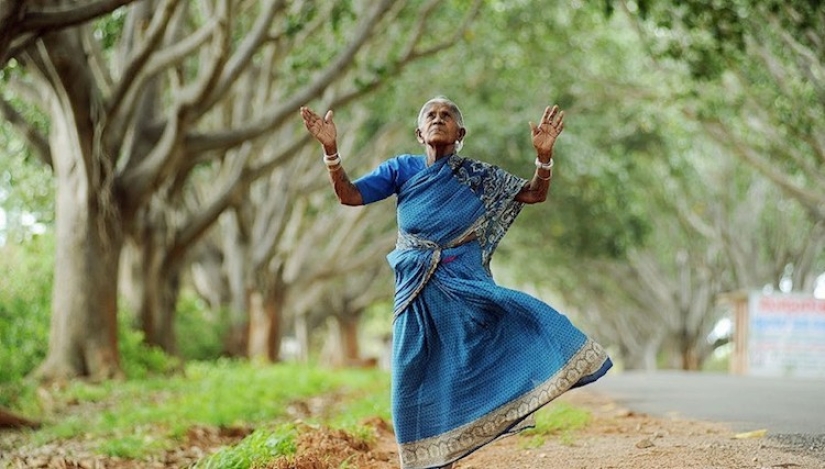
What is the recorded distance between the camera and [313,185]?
858 inches

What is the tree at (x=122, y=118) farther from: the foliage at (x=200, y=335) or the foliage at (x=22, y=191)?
the foliage at (x=200, y=335)

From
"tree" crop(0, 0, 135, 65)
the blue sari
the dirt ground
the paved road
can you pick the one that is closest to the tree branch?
"tree" crop(0, 0, 135, 65)

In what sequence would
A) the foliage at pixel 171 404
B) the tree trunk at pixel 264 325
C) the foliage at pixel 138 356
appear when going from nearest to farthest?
the foliage at pixel 171 404
the foliage at pixel 138 356
the tree trunk at pixel 264 325

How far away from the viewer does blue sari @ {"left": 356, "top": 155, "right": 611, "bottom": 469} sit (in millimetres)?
5328

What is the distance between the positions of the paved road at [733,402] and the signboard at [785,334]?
6.69m

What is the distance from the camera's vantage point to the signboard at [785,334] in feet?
68.9

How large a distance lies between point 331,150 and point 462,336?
113 centimetres

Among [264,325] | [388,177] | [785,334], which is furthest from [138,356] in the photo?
[785,334]

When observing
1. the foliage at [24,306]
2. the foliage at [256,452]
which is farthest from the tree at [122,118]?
the foliage at [256,452]

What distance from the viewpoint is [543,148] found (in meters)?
5.50

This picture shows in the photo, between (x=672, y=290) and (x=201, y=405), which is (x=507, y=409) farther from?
(x=672, y=290)

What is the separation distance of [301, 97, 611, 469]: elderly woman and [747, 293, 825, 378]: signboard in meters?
16.6

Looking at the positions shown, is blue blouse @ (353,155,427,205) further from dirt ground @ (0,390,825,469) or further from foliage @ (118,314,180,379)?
foliage @ (118,314,180,379)

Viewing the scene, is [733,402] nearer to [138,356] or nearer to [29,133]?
[138,356]
